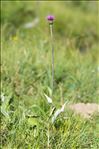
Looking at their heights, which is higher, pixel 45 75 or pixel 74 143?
pixel 45 75

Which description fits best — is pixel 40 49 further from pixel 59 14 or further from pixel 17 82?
pixel 59 14

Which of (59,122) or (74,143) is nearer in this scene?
(74,143)

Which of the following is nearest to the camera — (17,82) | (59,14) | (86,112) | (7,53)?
(86,112)

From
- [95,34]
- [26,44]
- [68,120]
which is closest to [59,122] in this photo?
[68,120]

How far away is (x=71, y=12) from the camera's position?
13859 millimetres

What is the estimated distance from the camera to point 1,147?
3.59m

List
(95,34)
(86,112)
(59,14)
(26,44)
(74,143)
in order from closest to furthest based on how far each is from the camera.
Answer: (74,143) → (86,112) → (26,44) → (95,34) → (59,14)

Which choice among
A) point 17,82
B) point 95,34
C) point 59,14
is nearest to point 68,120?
point 17,82

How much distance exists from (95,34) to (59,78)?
6.24 meters

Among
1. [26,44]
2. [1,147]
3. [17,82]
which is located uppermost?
[26,44]

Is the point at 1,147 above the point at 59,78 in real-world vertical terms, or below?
below

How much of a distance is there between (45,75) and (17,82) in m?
0.34

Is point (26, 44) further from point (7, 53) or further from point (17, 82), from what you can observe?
point (17, 82)

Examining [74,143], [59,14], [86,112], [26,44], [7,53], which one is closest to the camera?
[74,143]
